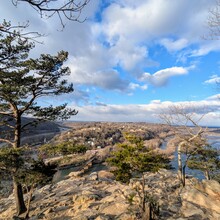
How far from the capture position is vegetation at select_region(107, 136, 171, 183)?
→ 364 inches

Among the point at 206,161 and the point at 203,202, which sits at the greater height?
the point at 206,161

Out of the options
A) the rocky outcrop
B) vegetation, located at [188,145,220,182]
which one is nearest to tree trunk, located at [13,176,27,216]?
the rocky outcrop

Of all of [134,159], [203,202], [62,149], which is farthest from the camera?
[62,149]

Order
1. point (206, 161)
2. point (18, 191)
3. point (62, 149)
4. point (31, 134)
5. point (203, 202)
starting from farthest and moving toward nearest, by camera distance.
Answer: point (31, 134) < point (206, 161) < point (18, 191) < point (62, 149) < point (203, 202)

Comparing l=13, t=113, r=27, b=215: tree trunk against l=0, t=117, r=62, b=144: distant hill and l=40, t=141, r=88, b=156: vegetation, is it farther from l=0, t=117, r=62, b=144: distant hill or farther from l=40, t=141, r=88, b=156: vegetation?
l=40, t=141, r=88, b=156: vegetation

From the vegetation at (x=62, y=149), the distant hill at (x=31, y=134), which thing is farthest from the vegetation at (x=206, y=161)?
the distant hill at (x=31, y=134)

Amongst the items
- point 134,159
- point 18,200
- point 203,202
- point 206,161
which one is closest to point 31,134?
point 206,161

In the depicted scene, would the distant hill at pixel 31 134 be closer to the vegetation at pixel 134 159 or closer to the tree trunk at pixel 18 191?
the tree trunk at pixel 18 191

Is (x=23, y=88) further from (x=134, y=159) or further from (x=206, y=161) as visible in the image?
(x=206, y=161)

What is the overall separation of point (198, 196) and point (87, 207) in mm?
5835

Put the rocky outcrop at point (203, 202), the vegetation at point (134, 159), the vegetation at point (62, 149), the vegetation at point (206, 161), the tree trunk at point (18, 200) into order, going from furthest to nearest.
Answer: the vegetation at point (206, 161)
the tree trunk at point (18, 200)
the vegetation at point (62, 149)
the vegetation at point (134, 159)
the rocky outcrop at point (203, 202)

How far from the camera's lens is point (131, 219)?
8.76 metres

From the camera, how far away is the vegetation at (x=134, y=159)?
9234 millimetres

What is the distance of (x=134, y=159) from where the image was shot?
30.0 ft
